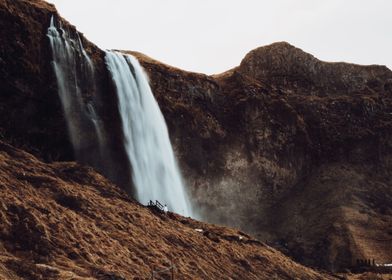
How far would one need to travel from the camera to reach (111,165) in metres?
60.0

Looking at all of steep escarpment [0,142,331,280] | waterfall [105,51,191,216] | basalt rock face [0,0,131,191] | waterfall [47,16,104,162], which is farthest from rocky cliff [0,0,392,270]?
steep escarpment [0,142,331,280]

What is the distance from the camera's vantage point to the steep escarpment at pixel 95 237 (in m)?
27.1

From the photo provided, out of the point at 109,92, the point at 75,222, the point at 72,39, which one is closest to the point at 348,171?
the point at 109,92

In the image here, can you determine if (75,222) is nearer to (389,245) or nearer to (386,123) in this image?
(389,245)

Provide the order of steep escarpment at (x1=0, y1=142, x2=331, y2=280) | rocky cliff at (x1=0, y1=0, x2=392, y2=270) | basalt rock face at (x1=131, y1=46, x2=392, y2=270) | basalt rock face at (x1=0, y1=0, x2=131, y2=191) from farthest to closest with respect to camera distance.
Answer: basalt rock face at (x1=131, y1=46, x2=392, y2=270) → rocky cliff at (x1=0, y1=0, x2=392, y2=270) → basalt rock face at (x1=0, y1=0, x2=131, y2=191) → steep escarpment at (x1=0, y1=142, x2=331, y2=280)

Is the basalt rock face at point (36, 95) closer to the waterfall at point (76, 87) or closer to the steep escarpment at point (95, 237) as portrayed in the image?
the waterfall at point (76, 87)

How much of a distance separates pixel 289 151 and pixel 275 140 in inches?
117

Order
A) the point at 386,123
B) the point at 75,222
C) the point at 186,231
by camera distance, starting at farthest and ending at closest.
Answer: the point at 386,123 → the point at 186,231 → the point at 75,222

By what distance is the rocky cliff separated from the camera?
59438 mm

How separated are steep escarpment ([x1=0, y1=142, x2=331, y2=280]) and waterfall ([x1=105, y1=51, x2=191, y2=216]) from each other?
45.2 ft

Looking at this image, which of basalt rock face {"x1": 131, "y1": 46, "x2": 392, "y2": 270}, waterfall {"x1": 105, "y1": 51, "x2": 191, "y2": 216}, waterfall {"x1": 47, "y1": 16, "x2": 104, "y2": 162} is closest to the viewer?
waterfall {"x1": 47, "y1": 16, "x2": 104, "y2": 162}

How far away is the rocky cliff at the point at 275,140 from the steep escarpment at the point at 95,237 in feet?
48.4

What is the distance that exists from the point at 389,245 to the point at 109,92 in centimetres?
3998

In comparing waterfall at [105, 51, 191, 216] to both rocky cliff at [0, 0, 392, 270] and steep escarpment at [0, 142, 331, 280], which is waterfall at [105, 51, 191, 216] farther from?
steep escarpment at [0, 142, 331, 280]
